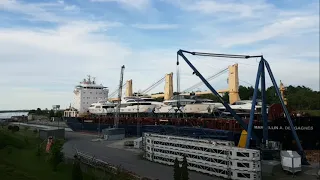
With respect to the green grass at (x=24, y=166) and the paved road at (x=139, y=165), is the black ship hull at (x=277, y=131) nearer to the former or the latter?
the paved road at (x=139, y=165)

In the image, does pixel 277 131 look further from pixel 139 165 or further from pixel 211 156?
pixel 139 165

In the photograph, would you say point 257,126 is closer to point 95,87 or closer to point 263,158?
point 263,158

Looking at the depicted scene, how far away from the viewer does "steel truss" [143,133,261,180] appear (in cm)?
2380

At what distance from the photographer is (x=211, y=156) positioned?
1032 inches

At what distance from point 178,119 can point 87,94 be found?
41.5 metres

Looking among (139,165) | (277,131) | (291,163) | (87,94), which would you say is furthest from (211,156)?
(87,94)

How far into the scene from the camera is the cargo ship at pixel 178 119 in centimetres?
3584

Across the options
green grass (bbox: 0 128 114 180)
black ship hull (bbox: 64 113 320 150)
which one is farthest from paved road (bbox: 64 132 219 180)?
black ship hull (bbox: 64 113 320 150)

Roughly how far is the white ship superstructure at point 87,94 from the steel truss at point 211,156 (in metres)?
56.0

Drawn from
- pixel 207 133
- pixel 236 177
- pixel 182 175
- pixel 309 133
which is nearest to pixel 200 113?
pixel 207 133

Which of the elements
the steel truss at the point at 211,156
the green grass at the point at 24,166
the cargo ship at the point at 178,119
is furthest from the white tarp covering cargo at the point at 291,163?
the green grass at the point at 24,166

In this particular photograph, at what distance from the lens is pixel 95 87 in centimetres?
8762

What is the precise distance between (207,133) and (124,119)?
93.5 ft

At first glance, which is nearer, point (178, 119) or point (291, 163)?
point (291, 163)
